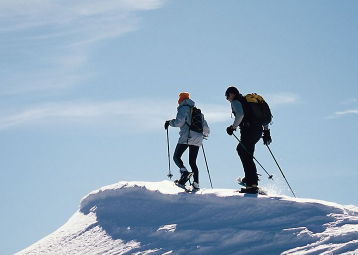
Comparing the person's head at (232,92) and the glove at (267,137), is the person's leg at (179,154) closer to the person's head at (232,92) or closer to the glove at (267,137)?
the person's head at (232,92)

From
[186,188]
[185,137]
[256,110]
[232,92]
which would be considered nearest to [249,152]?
[256,110]

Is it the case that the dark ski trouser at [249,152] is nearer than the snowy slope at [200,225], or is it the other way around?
the snowy slope at [200,225]

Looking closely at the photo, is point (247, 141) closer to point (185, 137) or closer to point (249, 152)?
point (249, 152)

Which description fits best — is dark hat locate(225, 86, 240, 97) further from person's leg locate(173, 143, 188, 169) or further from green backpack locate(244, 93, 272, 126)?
person's leg locate(173, 143, 188, 169)

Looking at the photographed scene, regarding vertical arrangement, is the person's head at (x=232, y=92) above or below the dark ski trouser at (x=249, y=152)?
above

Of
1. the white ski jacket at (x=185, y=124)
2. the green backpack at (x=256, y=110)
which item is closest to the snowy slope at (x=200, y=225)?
the white ski jacket at (x=185, y=124)

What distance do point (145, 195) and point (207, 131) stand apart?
234cm

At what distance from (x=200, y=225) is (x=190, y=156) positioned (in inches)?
96.7

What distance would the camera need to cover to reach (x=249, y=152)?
40.7 feet

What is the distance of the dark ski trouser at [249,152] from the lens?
12.5 metres

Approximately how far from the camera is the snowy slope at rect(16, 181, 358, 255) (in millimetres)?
10172

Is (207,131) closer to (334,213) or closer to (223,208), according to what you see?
(223,208)

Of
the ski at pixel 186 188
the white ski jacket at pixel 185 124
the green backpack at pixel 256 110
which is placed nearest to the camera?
the green backpack at pixel 256 110

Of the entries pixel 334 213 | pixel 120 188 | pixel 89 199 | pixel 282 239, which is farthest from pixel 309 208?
pixel 89 199
